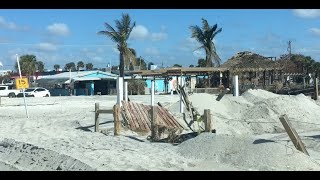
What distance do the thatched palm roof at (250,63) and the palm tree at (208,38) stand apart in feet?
18.0

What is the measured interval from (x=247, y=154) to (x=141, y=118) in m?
6.98

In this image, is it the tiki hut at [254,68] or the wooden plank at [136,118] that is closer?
the wooden plank at [136,118]

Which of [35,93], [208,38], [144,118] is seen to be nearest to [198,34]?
[208,38]

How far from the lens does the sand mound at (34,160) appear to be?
378 inches

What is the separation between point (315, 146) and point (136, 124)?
594cm

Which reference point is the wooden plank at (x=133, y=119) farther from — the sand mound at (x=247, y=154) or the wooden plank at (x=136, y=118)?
the sand mound at (x=247, y=154)

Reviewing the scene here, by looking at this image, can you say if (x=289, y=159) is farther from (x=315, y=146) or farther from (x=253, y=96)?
(x=253, y=96)

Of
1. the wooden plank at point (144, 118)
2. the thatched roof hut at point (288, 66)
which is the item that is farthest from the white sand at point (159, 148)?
the thatched roof hut at point (288, 66)

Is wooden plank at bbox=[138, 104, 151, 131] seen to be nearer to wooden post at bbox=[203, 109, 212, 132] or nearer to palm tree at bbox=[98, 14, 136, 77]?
wooden post at bbox=[203, 109, 212, 132]

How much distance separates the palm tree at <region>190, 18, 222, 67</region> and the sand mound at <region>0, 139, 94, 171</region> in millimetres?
41069

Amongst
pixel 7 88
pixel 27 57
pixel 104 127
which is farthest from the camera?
pixel 27 57

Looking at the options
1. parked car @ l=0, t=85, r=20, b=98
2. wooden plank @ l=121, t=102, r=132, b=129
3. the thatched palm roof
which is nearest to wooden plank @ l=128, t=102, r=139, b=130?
wooden plank @ l=121, t=102, r=132, b=129
